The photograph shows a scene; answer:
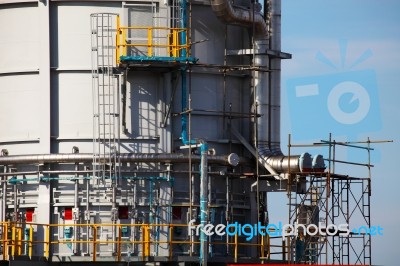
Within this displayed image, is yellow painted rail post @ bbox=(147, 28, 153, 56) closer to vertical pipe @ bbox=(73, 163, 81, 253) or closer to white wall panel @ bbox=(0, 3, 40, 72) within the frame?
white wall panel @ bbox=(0, 3, 40, 72)

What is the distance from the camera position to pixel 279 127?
44188mm

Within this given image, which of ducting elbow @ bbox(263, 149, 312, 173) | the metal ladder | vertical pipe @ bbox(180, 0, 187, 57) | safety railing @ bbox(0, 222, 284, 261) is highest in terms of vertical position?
vertical pipe @ bbox(180, 0, 187, 57)

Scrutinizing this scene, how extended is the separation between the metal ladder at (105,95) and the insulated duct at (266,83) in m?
3.33

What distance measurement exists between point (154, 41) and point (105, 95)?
2.20m

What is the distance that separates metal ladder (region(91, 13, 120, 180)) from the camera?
41500mm

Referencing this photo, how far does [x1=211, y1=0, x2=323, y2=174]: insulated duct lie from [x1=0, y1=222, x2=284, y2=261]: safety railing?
252cm

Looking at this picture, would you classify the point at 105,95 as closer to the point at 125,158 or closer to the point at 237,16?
the point at 125,158

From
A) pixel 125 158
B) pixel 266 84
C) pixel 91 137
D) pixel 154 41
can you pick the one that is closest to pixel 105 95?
pixel 91 137

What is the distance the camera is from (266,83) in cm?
4369

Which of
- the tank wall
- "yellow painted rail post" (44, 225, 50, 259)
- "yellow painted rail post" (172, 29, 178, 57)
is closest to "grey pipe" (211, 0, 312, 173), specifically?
the tank wall

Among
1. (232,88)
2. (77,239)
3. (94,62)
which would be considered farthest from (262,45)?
(77,239)

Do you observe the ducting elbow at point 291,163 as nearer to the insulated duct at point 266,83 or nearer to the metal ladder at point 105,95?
the insulated duct at point 266,83

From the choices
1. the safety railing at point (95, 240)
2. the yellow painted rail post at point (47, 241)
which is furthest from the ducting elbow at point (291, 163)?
the yellow painted rail post at point (47, 241)

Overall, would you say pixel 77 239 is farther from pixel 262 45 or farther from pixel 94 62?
pixel 262 45
